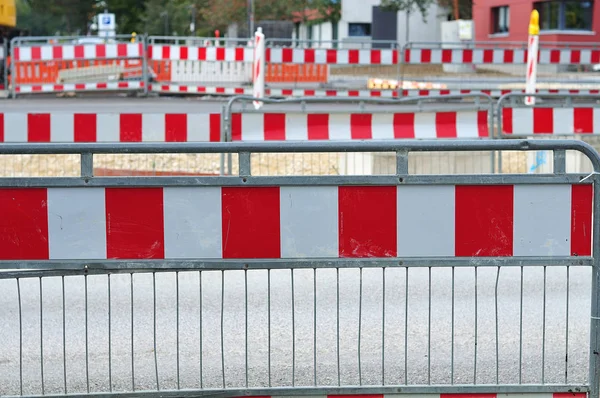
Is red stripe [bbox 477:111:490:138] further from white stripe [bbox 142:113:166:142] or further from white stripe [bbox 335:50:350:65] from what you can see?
white stripe [bbox 335:50:350:65]

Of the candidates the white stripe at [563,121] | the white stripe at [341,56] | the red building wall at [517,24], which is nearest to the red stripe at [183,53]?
the white stripe at [341,56]

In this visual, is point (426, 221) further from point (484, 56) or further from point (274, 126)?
point (484, 56)

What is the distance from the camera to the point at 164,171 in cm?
1259

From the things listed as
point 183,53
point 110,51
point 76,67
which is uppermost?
point 110,51

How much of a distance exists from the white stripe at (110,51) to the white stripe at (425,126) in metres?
17.7

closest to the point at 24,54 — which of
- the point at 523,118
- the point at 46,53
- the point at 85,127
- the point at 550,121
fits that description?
the point at 46,53

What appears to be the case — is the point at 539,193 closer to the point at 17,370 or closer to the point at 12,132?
the point at 17,370

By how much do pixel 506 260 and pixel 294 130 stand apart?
8.08 metres

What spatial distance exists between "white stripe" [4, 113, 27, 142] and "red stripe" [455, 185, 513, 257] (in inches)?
317

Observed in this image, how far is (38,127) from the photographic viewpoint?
12.1 metres

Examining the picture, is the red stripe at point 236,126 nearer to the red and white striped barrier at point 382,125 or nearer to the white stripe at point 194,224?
the red and white striped barrier at point 382,125

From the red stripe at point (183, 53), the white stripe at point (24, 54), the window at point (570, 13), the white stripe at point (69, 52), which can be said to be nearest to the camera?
the red stripe at point (183, 53)

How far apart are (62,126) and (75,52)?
1758 cm

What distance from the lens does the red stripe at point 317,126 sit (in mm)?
12859
